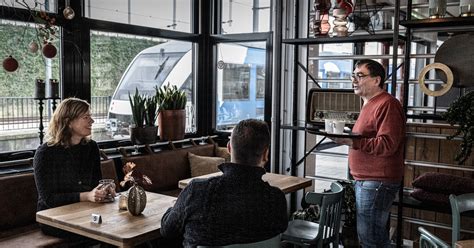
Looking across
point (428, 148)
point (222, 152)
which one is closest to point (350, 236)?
point (428, 148)

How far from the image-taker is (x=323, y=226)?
2953 millimetres

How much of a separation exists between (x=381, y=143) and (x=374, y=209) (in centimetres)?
45

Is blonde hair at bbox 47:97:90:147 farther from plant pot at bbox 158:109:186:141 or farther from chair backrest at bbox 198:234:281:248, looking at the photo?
plant pot at bbox 158:109:186:141

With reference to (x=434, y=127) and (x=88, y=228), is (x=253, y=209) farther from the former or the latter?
(x=434, y=127)

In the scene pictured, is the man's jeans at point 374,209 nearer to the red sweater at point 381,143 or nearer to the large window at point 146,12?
the red sweater at point 381,143

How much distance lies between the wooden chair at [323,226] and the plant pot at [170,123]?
193 cm

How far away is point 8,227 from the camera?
332 cm

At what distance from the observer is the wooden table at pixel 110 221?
2342mm

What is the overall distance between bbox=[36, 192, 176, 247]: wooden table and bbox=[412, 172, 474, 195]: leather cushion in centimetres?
202

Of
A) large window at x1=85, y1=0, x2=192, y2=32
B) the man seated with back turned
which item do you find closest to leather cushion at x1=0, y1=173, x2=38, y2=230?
large window at x1=85, y1=0, x2=192, y2=32

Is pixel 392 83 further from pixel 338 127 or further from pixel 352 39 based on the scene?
pixel 338 127

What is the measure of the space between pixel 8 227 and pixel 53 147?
0.78 m

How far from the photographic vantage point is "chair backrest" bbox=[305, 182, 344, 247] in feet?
9.34

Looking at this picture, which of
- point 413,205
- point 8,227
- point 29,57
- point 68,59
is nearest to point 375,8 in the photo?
point 413,205
